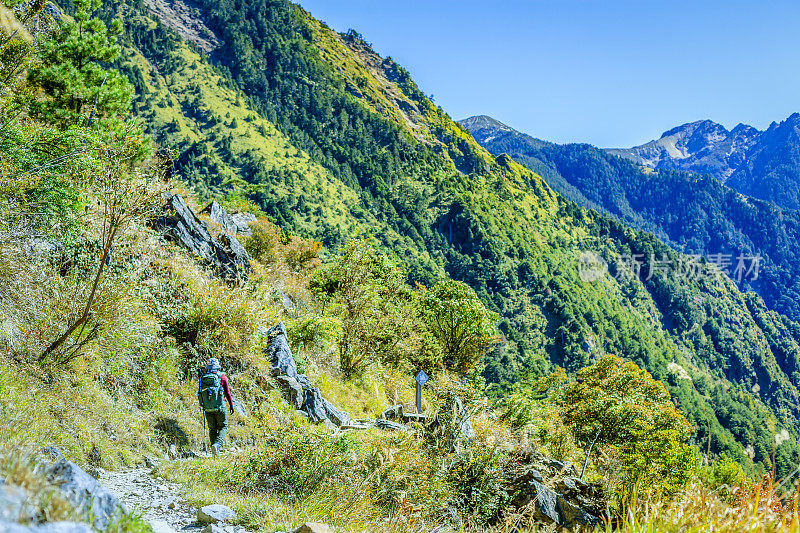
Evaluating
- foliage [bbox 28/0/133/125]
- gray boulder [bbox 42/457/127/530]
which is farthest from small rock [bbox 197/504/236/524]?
foliage [bbox 28/0/133/125]

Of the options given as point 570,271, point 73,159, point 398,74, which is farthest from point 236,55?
point 73,159

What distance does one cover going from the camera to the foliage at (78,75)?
41.5 ft

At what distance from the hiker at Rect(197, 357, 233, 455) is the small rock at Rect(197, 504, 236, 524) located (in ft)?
9.05

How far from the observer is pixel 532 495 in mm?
7617

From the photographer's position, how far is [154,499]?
428 cm

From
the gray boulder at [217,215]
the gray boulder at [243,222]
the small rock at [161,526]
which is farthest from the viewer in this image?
the gray boulder at [243,222]

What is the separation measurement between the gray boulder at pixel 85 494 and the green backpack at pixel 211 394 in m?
4.15

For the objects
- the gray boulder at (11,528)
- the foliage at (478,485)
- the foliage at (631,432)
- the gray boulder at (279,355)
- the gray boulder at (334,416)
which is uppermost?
the gray boulder at (11,528)

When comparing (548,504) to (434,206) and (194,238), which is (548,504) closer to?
(194,238)

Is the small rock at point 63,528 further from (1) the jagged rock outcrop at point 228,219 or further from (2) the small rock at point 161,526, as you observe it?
(1) the jagged rock outcrop at point 228,219

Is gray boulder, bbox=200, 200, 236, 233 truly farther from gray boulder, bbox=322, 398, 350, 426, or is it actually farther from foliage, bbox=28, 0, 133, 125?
gray boulder, bbox=322, 398, 350, 426

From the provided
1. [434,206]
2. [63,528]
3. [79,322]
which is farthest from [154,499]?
[434,206]

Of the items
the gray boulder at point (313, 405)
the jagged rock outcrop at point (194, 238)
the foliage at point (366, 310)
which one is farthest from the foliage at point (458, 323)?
the gray boulder at point (313, 405)

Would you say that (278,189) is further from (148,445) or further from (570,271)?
(148,445)
